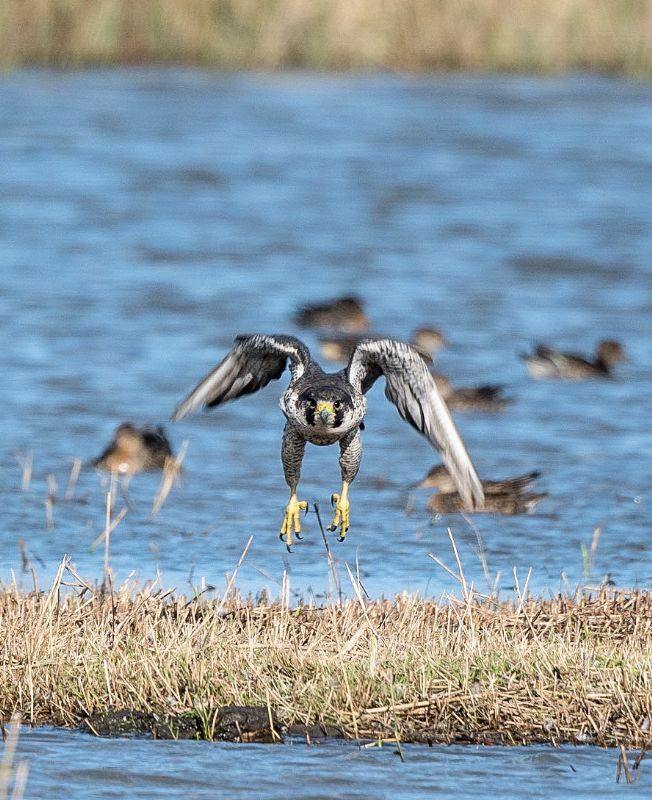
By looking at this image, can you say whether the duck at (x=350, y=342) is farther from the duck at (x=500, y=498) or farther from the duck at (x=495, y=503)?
the duck at (x=495, y=503)

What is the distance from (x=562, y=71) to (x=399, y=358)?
23.2 meters

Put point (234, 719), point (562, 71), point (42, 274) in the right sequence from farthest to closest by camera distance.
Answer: point (562, 71) < point (42, 274) < point (234, 719)

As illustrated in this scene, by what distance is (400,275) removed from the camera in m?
18.5

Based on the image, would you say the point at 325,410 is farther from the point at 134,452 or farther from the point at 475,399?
the point at 475,399

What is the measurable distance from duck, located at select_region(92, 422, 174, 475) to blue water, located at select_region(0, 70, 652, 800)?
133mm

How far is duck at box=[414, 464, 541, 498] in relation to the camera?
9656 mm

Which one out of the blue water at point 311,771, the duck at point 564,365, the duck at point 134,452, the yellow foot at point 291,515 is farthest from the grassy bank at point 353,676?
the duck at point 564,365

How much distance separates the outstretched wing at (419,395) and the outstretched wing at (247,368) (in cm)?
23

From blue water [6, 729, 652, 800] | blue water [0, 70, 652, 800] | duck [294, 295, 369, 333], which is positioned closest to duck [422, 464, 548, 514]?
blue water [0, 70, 652, 800]

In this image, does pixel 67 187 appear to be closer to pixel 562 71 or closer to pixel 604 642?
pixel 562 71

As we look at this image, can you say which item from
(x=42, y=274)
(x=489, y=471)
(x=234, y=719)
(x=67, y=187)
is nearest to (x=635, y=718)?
(x=234, y=719)

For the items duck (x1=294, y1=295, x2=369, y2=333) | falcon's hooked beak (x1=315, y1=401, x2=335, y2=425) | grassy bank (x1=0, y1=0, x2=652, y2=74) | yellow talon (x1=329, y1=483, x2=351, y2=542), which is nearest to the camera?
falcon's hooked beak (x1=315, y1=401, x2=335, y2=425)

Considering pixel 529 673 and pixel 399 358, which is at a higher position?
pixel 399 358

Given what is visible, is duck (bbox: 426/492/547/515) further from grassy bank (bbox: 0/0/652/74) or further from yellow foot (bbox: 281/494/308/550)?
grassy bank (bbox: 0/0/652/74)
